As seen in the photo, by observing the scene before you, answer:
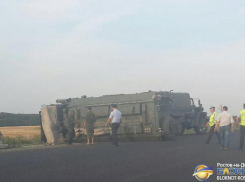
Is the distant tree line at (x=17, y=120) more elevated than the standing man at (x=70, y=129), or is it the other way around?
the distant tree line at (x=17, y=120)

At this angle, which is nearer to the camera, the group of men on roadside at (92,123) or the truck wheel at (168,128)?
the group of men on roadside at (92,123)

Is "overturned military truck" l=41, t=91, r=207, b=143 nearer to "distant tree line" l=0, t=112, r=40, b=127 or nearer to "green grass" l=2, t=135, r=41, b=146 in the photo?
"green grass" l=2, t=135, r=41, b=146

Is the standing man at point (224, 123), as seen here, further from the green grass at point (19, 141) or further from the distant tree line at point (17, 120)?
the distant tree line at point (17, 120)

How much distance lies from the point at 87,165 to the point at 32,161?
204 cm

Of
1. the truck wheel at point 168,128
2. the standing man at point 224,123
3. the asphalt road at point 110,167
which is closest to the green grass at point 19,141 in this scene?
the truck wheel at point 168,128

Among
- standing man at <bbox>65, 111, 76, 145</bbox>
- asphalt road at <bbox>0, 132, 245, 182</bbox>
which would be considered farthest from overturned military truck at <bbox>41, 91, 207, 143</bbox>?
asphalt road at <bbox>0, 132, 245, 182</bbox>

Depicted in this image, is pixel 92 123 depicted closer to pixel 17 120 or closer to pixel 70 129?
pixel 70 129

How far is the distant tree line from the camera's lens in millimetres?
51628

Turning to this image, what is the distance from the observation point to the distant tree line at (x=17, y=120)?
169ft

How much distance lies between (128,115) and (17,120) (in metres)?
36.3

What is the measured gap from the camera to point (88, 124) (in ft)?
60.4

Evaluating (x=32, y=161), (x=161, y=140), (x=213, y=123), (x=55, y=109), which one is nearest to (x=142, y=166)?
(x=32, y=161)

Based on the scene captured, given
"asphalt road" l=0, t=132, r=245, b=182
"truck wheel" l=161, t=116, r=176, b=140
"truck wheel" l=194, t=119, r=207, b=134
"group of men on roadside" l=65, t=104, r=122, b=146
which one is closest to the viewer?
"asphalt road" l=0, t=132, r=245, b=182

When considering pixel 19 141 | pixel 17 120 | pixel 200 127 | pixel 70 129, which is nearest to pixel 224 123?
pixel 70 129
